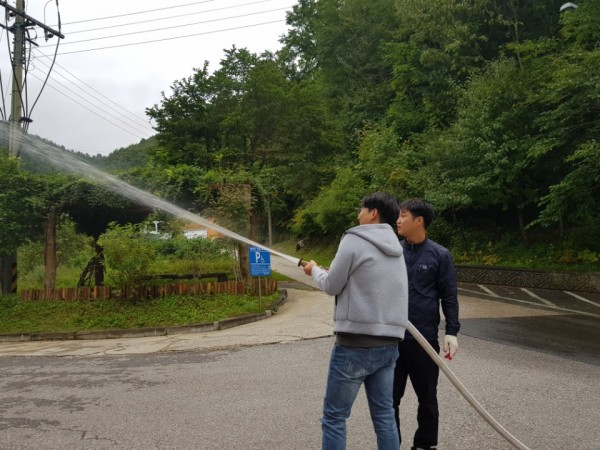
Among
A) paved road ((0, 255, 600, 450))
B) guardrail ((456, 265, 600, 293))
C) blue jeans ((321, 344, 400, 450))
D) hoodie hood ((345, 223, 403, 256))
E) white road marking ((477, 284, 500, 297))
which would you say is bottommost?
paved road ((0, 255, 600, 450))

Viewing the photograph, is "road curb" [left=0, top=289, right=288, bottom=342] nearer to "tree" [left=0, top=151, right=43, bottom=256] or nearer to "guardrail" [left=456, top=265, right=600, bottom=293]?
"tree" [left=0, top=151, right=43, bottom=256]

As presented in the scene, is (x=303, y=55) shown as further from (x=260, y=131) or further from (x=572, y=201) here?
(x=572, y=201)

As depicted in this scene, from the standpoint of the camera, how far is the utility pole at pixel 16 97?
14430 millimetres

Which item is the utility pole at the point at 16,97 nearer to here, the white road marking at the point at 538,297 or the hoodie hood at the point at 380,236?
the hoodie hood at the point at 380,236

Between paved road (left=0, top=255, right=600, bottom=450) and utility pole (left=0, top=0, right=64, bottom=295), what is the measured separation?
20.8ft

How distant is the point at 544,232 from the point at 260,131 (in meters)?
16.9

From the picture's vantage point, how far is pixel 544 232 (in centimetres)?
1984

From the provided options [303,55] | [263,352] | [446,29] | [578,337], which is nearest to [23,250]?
[263,352]

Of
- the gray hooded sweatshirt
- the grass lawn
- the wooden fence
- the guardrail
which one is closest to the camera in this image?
the gray hooded sweatshirt

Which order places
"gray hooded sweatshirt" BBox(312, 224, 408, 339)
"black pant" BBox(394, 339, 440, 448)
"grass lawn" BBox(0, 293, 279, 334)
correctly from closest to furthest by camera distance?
"gray hooded sweatshirt" BBox(312, 224, 408, 339) < "black pant" BBox(394, 339, 440, 448) < "grass lawn" BBox(0, 293, 279, 334)

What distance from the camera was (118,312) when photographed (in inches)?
480

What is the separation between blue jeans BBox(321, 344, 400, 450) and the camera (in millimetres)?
2840

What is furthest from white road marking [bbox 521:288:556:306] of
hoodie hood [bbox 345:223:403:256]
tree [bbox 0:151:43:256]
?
tree [bbox 0:151:43:256]

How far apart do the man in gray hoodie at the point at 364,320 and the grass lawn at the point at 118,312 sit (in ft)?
28.9
